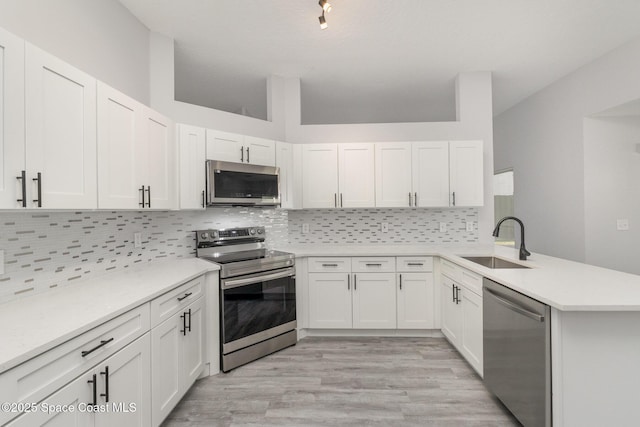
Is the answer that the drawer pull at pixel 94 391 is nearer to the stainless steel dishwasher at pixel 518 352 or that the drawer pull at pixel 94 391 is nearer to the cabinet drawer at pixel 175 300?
the cabinet drawer at pixel 175 300

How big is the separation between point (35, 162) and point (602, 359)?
278cm

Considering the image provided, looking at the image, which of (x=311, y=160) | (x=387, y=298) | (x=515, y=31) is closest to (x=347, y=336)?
(x=387, y=298)

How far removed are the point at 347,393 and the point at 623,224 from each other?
3.65 m

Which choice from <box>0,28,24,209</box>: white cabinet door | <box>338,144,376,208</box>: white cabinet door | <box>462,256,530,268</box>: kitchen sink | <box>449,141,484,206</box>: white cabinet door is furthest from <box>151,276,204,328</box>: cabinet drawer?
<box>449,141,484,206</box>: white cabinet door

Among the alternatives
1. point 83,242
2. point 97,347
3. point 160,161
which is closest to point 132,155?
point 160,161

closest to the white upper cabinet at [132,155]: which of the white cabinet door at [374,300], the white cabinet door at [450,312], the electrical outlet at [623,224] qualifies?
the white cabinet door at [374,300]

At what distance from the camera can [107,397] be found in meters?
1.27

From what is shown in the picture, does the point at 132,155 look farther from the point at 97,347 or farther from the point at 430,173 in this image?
the point at 430,173

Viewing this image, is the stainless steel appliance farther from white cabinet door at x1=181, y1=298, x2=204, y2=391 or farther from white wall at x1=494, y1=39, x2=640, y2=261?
white wall at x1=494, y1=39, x2=640, y2=261

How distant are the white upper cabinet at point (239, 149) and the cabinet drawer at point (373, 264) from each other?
4.52ft

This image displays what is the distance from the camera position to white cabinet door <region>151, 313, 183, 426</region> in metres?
1.63

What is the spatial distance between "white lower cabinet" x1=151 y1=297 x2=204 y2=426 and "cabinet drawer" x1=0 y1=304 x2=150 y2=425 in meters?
0.27

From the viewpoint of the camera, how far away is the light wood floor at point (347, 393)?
6.05 ft

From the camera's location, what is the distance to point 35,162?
1.22 metres
